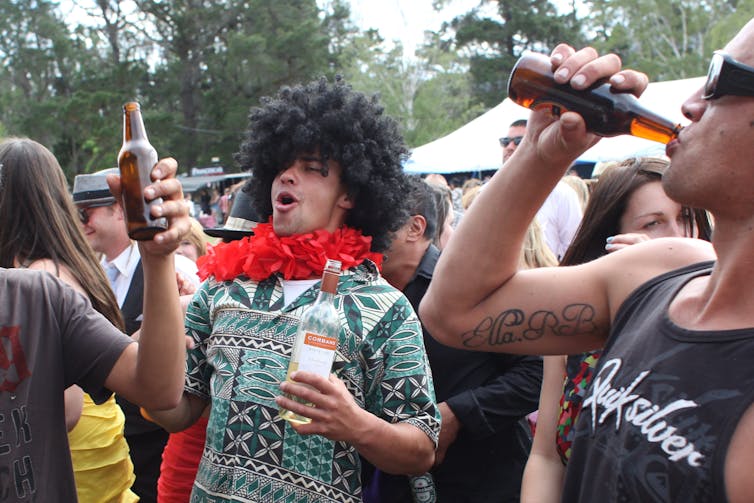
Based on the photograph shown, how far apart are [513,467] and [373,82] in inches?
1364

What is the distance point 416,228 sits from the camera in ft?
10.8

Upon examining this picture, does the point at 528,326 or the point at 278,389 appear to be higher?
the point at 528,326

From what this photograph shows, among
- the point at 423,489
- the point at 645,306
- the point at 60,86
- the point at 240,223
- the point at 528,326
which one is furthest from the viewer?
the point at 60,86

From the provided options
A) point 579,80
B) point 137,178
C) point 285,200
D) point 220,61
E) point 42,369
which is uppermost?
point 220,61

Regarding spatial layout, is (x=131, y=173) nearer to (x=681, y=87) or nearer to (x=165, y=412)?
(x=165, y=412)

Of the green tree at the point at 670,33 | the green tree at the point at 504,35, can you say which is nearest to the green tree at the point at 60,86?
the green tree at the point at 504,35

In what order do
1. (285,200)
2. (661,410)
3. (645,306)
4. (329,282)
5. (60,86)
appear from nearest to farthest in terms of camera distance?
(661,410) < (645,306) < (329,282) < (285,200) < (60,86)

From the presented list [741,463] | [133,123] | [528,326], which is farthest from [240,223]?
[741,463]

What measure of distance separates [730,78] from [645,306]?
50 cm

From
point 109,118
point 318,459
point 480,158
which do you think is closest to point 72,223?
point 318,459

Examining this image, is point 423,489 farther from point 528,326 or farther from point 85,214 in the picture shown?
point 85,214

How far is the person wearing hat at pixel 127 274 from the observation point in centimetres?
369

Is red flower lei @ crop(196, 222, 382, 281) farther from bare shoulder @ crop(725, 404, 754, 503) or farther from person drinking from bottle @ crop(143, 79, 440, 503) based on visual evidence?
bare shoulder @ crop(725, 404, 754, 503)

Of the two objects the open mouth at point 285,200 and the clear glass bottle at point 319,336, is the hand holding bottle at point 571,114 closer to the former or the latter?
the clear glass bottle at point 319,336
